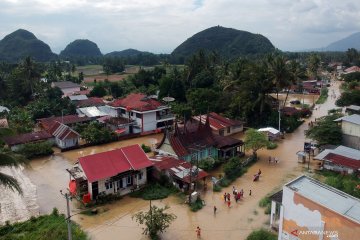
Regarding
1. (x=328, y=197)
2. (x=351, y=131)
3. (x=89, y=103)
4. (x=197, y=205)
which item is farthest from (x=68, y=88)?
(x=328, y=197)

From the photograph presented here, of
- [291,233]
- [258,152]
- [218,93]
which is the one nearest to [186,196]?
[291,233]

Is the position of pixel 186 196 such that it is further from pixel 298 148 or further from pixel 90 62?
pixel 90 62

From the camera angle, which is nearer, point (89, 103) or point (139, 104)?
point (139, 104)

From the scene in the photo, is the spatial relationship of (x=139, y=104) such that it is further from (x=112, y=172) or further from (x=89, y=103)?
(x=112, y=172)

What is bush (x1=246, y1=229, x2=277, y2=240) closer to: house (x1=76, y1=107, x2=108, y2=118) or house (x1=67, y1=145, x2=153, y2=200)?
house (x1=67, y1=145, x2=153, y2=200)

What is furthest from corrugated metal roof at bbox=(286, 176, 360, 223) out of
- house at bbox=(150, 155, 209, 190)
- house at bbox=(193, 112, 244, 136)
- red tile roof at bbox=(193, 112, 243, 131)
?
red tile roof at bbox=(193, 112, 243, 131)

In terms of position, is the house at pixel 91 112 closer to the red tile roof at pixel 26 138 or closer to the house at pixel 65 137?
the house at pixel 65 137

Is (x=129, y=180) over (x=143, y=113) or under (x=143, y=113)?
under
